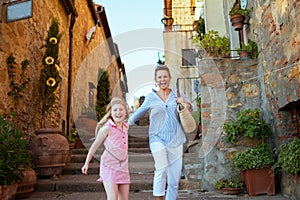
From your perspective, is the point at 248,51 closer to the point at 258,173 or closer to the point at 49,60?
the point at 258,173

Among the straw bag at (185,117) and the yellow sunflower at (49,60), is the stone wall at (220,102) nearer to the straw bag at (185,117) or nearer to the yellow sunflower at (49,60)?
the straw bag at (185,117)

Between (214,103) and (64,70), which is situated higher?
(64,70)

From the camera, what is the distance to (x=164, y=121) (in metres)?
2.33

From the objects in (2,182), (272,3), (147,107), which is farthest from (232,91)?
(2,182)

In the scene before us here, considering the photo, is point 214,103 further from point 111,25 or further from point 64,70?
point 111,25

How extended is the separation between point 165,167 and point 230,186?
1.91 m

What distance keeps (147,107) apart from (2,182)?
1853mm

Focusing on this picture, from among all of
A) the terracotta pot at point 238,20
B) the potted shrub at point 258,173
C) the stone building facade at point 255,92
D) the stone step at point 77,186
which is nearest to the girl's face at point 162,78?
the stone building facade at point 255,92

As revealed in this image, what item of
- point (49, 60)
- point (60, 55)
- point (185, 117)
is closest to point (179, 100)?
point (185, 117)

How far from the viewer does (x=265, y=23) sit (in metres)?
3.89

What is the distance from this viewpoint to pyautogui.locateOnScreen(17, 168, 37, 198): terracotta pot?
3487 millimetres

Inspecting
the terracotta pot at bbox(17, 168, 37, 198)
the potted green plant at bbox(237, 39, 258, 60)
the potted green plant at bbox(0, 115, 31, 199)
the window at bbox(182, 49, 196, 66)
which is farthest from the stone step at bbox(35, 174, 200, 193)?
the window at bbox(182, 49, 196, 66)

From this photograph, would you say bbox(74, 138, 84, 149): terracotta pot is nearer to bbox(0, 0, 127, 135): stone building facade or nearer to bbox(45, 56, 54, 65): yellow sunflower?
bbox(0, 0, 127, 135): stone building facade

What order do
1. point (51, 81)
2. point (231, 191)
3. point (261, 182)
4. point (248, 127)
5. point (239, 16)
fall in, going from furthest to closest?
point (51, 81) < point (239, 16) < point (248, 127) < point (231, 191) < point (261, 182)
